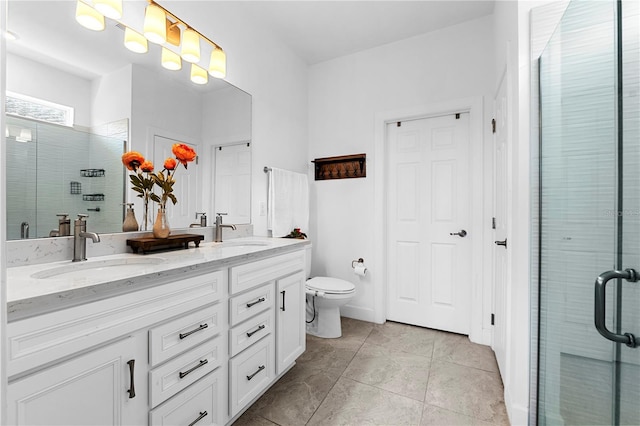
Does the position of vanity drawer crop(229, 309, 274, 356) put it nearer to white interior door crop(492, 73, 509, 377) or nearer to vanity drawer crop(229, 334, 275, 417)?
vanity drawer crop(229, 334, 275, 417)

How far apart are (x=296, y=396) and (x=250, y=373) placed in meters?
0.38

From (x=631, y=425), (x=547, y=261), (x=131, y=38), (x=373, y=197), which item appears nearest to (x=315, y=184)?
(x=373, y=197)

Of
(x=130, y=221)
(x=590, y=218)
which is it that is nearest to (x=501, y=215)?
(x=590, y=218)

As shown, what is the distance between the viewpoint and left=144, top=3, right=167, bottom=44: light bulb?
151 centimetres

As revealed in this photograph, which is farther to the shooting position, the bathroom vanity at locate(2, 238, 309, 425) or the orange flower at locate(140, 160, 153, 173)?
the orange flower at locate(140, 160, 153, 173)

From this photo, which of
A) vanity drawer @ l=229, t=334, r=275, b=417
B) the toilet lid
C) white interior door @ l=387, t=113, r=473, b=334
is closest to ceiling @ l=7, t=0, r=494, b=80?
white interior door @ l=387, t=113, r=473, b=334

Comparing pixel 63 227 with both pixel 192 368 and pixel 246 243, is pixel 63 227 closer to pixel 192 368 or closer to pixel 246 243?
pixel 192 368

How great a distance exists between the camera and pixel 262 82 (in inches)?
97.0

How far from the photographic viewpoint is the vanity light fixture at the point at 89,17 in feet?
4.28

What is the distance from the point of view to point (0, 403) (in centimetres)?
37

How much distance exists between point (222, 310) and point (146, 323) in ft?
1.17

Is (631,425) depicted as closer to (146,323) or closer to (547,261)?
Result: (547,261)

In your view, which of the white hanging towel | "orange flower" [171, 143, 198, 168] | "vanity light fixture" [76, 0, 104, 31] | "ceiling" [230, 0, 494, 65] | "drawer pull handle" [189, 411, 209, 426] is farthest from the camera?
the white hanging towel

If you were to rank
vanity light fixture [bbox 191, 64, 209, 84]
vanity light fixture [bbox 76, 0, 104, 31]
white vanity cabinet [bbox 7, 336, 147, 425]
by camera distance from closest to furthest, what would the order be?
white vanity cabinet [bbox 7, 336, 147, 425] → vanity light fixture [bbox 76, 0, 104, 31] → vanity light fixture [bbox 191, 64, 209, 84]
